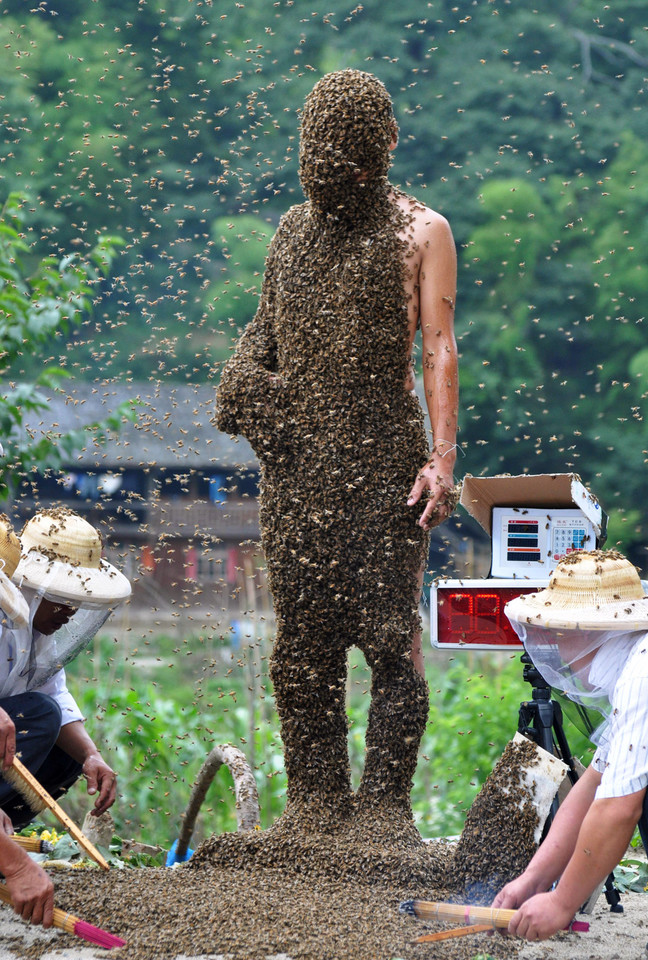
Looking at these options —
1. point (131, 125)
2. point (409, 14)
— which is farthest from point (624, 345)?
point (131, 125)

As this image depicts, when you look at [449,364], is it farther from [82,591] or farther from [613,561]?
[82,591]

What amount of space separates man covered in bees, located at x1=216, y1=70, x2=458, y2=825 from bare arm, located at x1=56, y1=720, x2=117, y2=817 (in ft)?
2.10

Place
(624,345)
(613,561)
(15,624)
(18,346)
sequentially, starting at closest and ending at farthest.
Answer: (613,561) → (15,624) → (18,346) → (624,345)

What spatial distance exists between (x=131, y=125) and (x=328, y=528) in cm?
1488

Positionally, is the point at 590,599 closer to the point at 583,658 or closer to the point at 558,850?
the point at 583,658

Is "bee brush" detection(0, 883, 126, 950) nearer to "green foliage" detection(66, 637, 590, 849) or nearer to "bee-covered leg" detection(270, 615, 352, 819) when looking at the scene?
"bee-covered leg" detection(270, 615, 352, 819)

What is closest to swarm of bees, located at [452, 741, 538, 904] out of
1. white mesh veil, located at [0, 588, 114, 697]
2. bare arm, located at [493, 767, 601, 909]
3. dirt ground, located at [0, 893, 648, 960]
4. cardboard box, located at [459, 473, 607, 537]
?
dirt ground, located at [0, 893, 648, 960]

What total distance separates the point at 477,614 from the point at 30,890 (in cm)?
176

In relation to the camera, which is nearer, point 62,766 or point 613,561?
point 613,561

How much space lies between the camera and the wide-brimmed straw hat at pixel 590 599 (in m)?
2.77

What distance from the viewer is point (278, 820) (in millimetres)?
3869

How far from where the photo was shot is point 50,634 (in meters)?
3.68

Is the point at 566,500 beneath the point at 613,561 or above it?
beneath

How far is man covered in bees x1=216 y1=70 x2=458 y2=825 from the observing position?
372 cm
